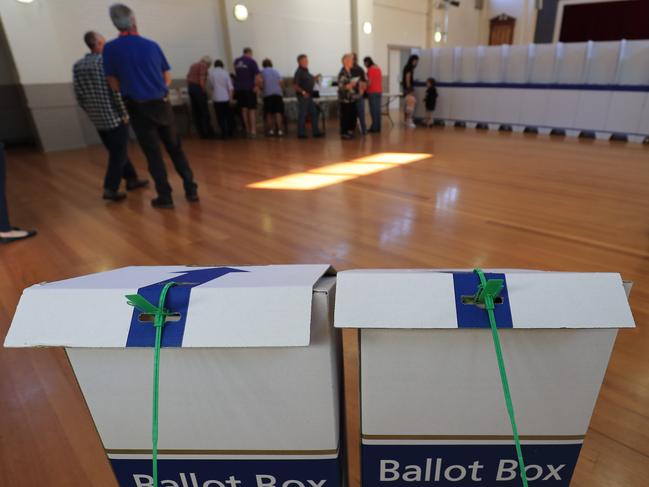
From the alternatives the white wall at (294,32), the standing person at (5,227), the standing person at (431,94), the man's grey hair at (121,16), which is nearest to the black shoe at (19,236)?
the standing person at (5,227)

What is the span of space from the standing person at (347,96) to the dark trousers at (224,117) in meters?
1.97

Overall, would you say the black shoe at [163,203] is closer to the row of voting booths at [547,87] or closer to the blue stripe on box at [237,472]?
the blue stripe on box at [237,472]

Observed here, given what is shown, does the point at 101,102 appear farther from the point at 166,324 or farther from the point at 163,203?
the point at 166,324

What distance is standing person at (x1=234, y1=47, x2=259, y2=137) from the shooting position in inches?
251

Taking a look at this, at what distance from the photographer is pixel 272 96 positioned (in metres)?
6.76

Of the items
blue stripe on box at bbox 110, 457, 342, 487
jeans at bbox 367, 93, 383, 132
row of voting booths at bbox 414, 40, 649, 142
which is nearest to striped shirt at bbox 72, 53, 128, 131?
blue stripe on box at bbox 110, 457, 342, 487

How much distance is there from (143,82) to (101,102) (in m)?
0.62

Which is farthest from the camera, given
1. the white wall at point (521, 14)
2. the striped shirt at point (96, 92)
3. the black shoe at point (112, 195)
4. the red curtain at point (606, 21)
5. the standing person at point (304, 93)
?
the white wall at point (521, 14)

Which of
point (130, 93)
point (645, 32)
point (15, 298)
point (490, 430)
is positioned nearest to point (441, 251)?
point (490, 430)

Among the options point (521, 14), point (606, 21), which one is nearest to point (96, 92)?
point (521, 14)

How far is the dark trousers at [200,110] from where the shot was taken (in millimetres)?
6609

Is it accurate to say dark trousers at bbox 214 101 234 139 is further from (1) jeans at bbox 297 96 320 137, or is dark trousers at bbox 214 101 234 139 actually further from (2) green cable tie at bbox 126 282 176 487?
(2) green cable tie at bbox 126 282 176 487

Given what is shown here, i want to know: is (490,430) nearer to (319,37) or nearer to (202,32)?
(202,32)

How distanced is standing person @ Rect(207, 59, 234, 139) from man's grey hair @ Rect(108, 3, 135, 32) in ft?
12.7
